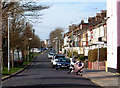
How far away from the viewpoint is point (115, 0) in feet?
80.1

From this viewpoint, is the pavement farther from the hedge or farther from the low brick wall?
the hedge

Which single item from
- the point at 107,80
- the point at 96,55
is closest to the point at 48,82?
the point at 107,80

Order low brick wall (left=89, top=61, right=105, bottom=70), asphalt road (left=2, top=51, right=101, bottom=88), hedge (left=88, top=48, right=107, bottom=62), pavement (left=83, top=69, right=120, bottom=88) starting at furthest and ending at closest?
hedge (left=88, top=48, right=107, bottom=62) < low brick wall (left=89, top=61, right=105, bottom=70) < pavement (left=83, top=69, right=120, bottom=88) < asphalt road (left=2, top=51, right=101, bottom=88)

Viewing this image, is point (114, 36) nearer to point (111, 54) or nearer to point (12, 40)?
point (111, 54)

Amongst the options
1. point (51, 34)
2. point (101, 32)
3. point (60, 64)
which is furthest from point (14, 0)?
point (51, 34)

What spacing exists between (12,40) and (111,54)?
1655 cm

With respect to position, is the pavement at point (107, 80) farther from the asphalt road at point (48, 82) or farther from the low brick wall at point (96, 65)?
the low brick wall at point (96, 65)

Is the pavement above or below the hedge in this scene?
below

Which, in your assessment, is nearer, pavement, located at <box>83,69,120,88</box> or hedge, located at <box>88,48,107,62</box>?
pavement, located at <box>83,69,120,88</box>

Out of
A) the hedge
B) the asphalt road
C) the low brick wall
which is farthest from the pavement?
the hedge

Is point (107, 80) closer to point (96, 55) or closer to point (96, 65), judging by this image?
point (96, 65)

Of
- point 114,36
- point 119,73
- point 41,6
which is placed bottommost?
point 119,73

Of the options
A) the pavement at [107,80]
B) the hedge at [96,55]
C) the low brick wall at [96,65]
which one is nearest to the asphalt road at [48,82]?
the pavement at [107,80]

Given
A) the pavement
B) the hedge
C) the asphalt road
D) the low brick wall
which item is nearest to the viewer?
the asphalt road
